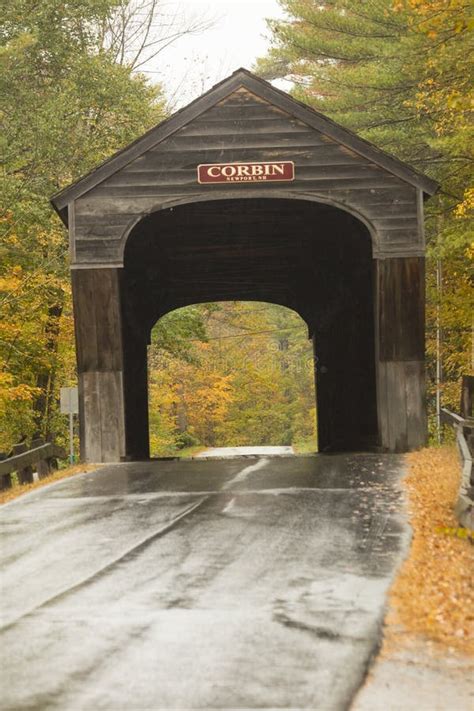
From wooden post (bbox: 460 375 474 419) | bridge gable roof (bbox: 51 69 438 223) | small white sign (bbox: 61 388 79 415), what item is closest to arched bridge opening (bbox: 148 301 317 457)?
small white sign (bbox: 61 388 79 415)

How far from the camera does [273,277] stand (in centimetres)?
2550

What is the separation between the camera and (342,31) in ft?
92.5

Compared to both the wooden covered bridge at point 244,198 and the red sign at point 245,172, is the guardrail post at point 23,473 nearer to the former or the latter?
the wooden covered bridge at point 244,198

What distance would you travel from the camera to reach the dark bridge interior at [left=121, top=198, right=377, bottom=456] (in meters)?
19.6

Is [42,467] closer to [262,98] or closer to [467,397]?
[467,397]

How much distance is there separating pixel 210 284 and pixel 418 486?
1445 centimetres

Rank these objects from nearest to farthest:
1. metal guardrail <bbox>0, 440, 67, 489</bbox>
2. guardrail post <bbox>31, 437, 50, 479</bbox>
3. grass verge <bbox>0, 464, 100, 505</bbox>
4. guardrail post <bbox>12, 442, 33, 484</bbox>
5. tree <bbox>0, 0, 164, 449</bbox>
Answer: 1. grass verge <bbox>0, 464, 100, 505</bbox>
2. metal guardrail <bbox>0, 440, 67, 489</bbox>
3. guardrail post <bbox>12, 442, 33, 484</bbox>
4. guardrail post <bbox>31, 437, 50, 479</bbox>
5. tree <bbox>0, 0, 164, 449</bbox>

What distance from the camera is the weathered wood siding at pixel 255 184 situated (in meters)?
16.4

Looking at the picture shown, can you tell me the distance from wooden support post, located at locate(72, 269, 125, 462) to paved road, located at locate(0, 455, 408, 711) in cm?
416

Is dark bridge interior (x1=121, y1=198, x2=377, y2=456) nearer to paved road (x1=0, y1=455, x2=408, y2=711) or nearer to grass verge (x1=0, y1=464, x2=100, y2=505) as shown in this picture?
grass verge (x1=0, y1=464, x2=100, y2=505)

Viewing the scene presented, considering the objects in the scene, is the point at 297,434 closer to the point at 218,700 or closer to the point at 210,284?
the point at 210,284

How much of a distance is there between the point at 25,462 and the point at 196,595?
8.67 metres

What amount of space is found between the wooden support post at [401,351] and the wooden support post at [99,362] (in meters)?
4.53

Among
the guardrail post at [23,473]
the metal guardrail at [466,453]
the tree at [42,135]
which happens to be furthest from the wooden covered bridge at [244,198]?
the tree at [42,135]
